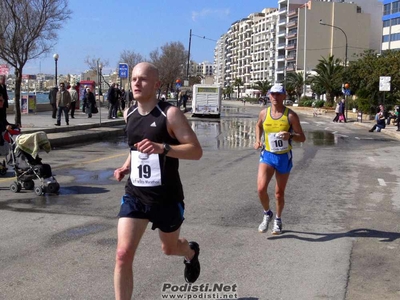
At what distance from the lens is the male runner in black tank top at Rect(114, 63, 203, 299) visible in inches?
150

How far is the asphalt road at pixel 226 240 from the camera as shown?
480 cm

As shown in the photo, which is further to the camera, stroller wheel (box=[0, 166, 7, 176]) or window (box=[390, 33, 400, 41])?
window (box=[390, 33, 400, 41])

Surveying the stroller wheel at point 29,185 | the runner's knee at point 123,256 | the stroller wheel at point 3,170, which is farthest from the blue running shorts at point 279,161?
the stroller wheel at point 3,170

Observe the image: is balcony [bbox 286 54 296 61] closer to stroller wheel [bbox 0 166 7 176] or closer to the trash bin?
the trash bin

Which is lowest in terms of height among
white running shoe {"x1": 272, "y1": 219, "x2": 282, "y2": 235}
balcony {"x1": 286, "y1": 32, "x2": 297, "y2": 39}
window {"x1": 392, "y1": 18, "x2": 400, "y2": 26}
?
white running shoe {"x1": 272, "y1": 219, "x2": 282, "y2": 235}

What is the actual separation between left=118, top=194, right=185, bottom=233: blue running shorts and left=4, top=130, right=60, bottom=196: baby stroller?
5.12 metres

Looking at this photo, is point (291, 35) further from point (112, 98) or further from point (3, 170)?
point (3, 170)

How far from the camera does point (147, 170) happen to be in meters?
3.96

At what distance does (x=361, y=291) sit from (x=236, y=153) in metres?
11.6

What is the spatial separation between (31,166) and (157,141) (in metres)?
5.66

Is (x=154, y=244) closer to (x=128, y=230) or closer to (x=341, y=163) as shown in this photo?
(x=128, y=230)

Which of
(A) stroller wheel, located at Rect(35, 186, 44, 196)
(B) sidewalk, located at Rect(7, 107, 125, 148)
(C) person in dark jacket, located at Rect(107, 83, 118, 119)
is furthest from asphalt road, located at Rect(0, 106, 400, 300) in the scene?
(C) person in dark jacket, located at Rect(107, 83, 118, 119)

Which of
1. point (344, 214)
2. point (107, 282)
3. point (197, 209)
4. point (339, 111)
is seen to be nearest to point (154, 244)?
point (107, 282)

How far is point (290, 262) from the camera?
552 centimetres
